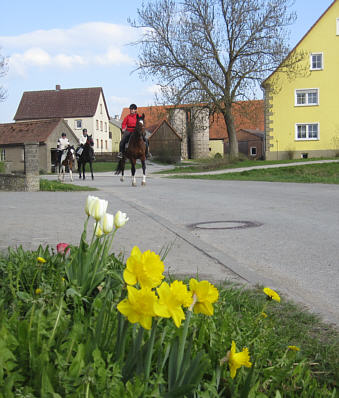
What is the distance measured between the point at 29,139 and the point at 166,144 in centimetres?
1728

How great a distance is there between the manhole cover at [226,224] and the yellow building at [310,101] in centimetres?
Result: 3276

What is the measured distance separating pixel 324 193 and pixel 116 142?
3278 inches

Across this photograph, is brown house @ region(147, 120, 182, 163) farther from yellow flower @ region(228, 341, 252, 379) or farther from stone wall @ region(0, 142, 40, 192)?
yellow flower @ region(228, 341, 252, 379)

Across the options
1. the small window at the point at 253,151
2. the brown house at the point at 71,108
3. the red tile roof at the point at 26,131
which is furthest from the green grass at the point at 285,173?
the small window at the point at 253,151

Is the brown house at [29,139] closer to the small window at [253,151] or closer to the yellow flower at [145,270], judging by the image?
the small window at [253,151]

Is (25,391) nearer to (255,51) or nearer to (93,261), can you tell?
(93,261)

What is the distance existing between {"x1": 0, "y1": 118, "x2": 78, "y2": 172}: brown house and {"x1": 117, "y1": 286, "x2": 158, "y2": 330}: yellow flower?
55.3m

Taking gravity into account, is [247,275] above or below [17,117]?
below

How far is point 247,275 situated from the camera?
449cm

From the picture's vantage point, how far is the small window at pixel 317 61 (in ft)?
134

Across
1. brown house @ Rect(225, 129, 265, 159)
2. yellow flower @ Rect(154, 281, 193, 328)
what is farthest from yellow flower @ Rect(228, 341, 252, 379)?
brown house @ Rect(225, 129, 265, 159)

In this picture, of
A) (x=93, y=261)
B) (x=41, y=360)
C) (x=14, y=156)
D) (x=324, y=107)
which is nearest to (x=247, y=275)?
(x=93, y=261)

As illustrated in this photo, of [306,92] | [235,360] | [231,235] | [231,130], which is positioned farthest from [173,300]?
[306,92]

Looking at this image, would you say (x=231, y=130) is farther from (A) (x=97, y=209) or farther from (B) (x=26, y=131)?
(A) (x=97, y=209)
